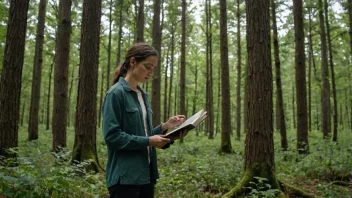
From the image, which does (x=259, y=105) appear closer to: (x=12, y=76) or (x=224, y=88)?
(x=12, y=76)

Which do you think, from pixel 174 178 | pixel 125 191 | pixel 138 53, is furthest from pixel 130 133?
pixel 174 178

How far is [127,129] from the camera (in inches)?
95.7

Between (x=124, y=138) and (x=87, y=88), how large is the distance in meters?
4.99

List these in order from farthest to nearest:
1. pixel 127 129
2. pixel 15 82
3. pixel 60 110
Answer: pixel 60 110, pixel 15 82, pixel 127 129

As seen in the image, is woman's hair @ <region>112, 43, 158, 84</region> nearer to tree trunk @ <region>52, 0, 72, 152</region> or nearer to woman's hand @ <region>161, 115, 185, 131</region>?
woman's hand @ <region>161, 115, 185, 131</region>

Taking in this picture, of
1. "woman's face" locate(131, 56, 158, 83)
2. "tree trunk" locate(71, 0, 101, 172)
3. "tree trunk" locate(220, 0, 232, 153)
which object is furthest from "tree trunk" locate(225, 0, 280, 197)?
"tree trunk" locate(220, 0, 232, 153)

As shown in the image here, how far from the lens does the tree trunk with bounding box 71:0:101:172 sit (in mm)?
6777

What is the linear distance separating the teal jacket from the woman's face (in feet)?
0.44

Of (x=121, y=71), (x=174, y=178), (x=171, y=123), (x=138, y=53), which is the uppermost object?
(x=138, y=53)

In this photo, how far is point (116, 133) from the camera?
2264 millimetres

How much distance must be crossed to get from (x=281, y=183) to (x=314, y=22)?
1752 cm

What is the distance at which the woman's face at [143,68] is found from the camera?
2.57 m

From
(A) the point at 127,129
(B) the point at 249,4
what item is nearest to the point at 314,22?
(B) the point at 249,4

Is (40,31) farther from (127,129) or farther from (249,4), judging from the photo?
(127,129)
